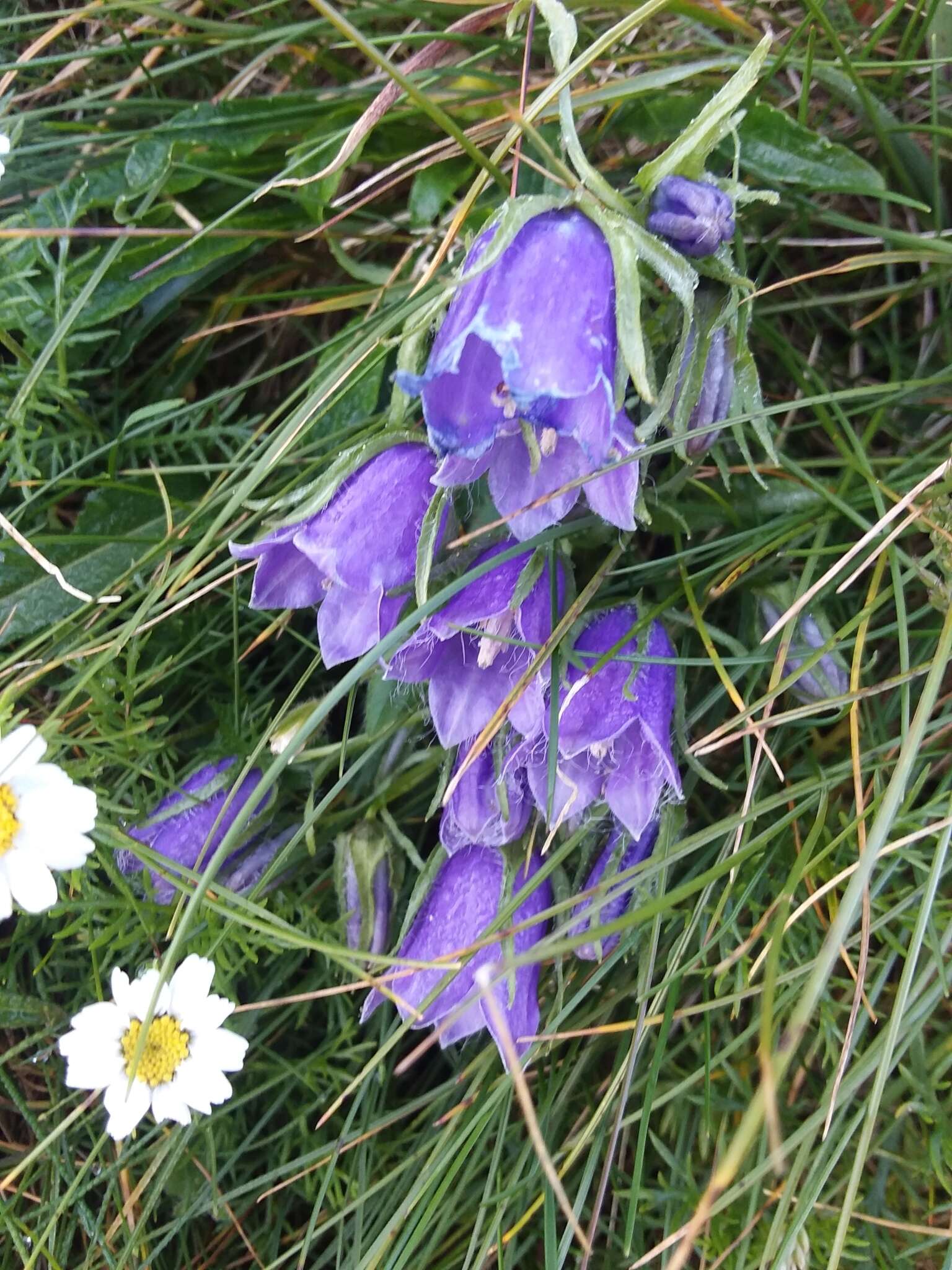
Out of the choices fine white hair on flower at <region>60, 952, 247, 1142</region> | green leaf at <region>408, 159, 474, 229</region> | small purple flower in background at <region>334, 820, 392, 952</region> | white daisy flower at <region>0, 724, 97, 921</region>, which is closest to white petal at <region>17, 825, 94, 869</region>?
white daisy flower at <region>0, 724, 97, 921</region>

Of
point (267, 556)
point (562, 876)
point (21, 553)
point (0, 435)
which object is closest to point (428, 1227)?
point (562, 876)

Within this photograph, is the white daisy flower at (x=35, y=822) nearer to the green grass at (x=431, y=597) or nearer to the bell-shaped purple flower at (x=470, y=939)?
the green grass at (x=431, y=597)

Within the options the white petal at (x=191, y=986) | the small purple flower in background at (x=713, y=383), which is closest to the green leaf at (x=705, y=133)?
the small purple flower in background at (x=713, y=383)

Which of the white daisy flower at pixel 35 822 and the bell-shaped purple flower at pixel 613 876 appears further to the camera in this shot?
the bell-shaped purple flower at pixel 613 876

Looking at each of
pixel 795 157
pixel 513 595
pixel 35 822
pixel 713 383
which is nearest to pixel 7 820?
pixel 35 822

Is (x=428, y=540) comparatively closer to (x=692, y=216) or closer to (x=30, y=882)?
(x=692, y=216)

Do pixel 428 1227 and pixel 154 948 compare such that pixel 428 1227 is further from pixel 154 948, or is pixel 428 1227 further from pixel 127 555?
pixel 127 555

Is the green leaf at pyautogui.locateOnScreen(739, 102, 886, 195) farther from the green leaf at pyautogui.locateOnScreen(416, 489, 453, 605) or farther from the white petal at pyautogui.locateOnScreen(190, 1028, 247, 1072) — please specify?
the white petal at pyautogui.locateOnScreen(190, 1028, 247, 1072)
